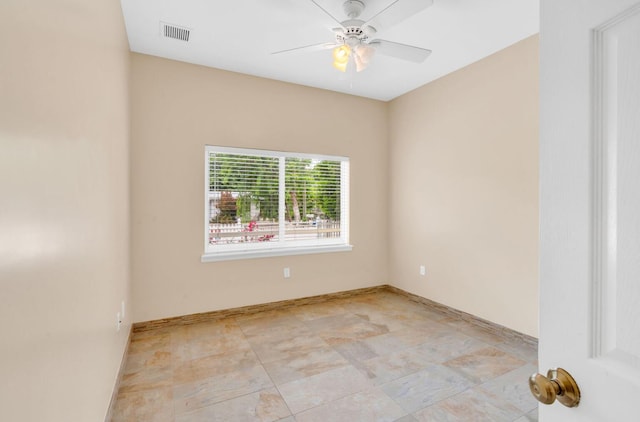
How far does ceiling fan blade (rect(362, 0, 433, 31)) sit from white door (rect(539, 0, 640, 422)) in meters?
1.58

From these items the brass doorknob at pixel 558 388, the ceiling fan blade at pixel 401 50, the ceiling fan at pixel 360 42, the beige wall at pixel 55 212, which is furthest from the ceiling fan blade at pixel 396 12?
the brass doorknob at pixel 558 388

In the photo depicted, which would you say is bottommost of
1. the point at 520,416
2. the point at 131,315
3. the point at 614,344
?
the point at 520,416

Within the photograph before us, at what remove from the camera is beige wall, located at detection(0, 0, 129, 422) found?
29.8 inches

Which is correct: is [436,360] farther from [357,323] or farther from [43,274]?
[43,274]

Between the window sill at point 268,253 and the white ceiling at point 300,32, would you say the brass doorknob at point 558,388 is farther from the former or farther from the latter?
the window sill at point 268,253

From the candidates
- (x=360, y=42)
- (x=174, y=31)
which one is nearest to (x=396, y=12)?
(x=360, y=42)

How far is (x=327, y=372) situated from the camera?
2.40 metres

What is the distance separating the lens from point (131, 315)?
308cm

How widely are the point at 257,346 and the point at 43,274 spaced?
2185mm

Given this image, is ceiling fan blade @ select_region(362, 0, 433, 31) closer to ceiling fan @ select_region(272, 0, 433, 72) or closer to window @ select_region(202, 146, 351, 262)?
ceiling fan @ select_region(272, 0, 433, 72)

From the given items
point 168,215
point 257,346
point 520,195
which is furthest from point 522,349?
point 168,215

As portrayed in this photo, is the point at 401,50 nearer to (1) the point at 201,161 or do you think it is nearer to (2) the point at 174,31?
(2) the point at 174,31

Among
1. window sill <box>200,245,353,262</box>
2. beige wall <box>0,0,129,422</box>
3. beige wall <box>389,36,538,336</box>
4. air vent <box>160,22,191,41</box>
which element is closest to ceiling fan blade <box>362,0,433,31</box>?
beige wall <box>389,36,538,336</box>

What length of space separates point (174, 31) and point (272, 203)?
2.00m
